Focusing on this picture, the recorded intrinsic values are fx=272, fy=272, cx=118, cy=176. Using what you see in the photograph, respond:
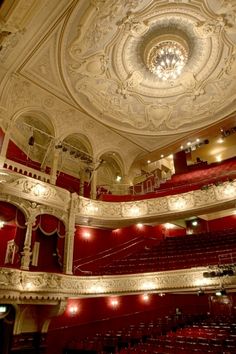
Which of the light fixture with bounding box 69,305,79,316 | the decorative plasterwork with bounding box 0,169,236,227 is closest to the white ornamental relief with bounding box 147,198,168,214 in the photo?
the decorative plasterwork with bounding box 0,169,236,227

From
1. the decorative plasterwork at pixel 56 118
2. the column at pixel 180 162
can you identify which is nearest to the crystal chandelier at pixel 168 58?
the decorative plasterwork at pixel 56 118

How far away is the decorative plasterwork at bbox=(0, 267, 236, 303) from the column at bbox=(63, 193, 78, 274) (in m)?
0.47

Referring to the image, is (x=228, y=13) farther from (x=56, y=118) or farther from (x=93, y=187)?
(x=93, y=187)

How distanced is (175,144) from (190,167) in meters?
1.33

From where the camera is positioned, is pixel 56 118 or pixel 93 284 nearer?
pixel 93 284

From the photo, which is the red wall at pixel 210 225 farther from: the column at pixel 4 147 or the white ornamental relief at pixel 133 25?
the column at pixel 4 147

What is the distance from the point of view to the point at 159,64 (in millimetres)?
7199

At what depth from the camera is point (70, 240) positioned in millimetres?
7105

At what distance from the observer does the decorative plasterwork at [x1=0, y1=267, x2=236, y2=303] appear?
5.38 m

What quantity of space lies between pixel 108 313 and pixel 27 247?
9.07 ft

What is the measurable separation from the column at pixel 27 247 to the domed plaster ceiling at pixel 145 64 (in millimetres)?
3786

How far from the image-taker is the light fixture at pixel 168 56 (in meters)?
6.95

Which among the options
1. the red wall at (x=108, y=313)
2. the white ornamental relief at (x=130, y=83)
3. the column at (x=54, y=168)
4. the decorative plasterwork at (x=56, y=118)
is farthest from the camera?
the column at (x=54, y=168)

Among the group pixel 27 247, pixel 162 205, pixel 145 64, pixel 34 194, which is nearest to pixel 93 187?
pixel 162 205
